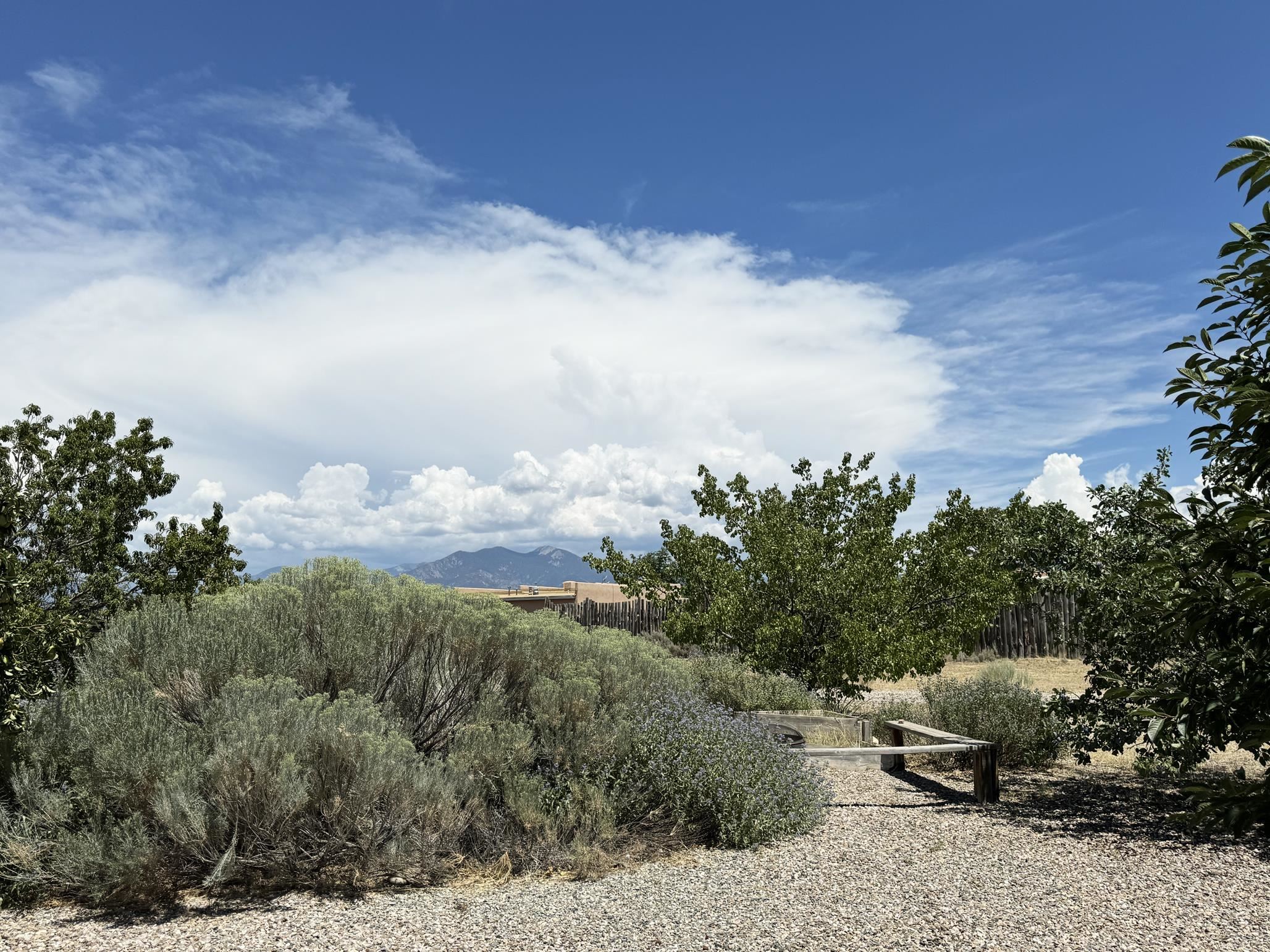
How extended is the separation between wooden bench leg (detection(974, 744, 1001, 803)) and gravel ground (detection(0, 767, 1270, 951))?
3.30 feet

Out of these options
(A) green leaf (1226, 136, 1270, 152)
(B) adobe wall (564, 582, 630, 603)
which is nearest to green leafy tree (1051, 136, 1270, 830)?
(A) green leaf (1226, 136, 1270, 152)

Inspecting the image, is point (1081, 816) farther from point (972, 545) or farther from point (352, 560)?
point (352, 560)

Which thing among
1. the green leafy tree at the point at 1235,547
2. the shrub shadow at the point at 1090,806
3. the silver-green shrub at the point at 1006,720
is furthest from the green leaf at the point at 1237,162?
the silver-green shrub at the point at 1006,720

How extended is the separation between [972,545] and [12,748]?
36.9 ft

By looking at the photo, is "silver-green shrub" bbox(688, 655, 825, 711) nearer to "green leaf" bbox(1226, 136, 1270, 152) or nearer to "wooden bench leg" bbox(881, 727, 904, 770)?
"wooden bench leg" bbox(881, 727, 904, 770)

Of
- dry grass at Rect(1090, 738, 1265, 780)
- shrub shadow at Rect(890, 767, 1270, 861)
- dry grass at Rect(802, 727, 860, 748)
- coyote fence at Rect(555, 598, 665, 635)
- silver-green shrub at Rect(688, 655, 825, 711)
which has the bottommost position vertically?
shrub shadow at Rect(890, 767, 1270, 861)

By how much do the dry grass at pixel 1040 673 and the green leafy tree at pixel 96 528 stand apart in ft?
39.4

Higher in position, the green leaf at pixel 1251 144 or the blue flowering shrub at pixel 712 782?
the green leaf at pixel 1251 144

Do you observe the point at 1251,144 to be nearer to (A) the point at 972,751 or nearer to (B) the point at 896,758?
(A) the point at 972,751

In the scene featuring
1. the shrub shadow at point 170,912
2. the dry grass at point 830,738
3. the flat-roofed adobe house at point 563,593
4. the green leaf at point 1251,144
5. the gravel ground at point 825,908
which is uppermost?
the green leaf at point 1251,144

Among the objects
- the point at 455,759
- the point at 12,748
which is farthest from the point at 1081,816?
the point at 12,748

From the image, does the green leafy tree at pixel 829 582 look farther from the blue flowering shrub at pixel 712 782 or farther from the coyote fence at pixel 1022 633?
the coyote fence at pixel 1022 633

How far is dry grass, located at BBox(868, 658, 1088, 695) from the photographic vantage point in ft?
57.1

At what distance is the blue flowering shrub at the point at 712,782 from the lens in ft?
21.7
